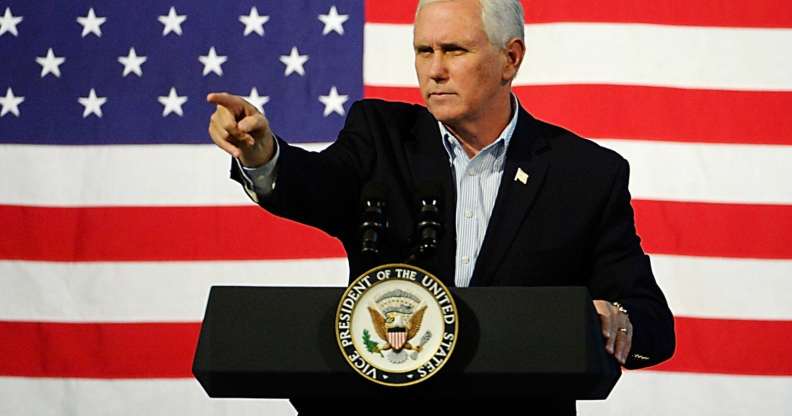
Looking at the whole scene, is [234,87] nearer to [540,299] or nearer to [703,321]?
[703,321]

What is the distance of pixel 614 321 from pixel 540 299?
0.18 meters

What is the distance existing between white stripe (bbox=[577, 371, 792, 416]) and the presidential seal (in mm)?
2204

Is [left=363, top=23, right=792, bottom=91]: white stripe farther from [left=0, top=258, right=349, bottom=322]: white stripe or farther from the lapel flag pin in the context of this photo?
the lapel flag pin

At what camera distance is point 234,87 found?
3660 mm

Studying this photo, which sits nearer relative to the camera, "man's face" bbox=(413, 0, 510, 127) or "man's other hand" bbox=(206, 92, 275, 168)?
"man's other hand" bbox=(206, 92, 275, 168)

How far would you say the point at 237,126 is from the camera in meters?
1.52

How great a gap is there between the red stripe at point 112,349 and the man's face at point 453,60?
1.85m

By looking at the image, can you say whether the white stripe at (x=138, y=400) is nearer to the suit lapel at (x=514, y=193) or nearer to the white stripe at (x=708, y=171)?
the white stripe at (x=708, y=171)

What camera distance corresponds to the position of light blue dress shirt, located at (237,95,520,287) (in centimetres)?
186

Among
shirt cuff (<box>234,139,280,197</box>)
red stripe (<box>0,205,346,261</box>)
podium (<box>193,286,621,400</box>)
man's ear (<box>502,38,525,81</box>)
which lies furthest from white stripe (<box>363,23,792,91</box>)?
podium (<box>193,286,621,400</box>)

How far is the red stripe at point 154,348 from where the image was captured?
3.53 metres

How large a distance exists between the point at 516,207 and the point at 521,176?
7cm

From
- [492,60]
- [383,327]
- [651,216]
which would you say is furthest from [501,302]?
[651,216]

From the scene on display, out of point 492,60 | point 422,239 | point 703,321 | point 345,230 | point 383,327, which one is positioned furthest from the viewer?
point 703,321
